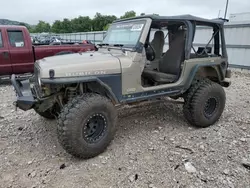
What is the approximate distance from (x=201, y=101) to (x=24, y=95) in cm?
286

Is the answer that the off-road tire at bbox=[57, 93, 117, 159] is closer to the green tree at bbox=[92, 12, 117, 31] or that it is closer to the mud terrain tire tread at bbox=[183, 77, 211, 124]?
the mud terrain tire tread at bbox=[183, 77, 211, 124]

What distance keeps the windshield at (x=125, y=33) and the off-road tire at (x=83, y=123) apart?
1136 millimetres

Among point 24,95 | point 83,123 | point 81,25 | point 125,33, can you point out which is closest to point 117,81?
point 83,123

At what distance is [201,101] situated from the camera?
12.7 ft

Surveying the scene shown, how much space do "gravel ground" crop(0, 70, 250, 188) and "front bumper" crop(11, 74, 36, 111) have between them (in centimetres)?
79

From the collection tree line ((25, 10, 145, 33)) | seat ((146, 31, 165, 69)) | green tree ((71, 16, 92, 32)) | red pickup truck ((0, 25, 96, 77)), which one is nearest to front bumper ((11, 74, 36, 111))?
seat ((146, 31, 165, 69))

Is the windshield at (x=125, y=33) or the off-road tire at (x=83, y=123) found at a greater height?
the windshield at (x=125, y=33)

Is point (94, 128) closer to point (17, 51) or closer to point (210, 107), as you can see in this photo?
point (210, 107)

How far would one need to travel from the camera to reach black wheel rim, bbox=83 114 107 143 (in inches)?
117

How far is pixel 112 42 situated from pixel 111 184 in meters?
2.49

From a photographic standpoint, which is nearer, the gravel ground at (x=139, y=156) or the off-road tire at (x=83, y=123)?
the gravel ground at (x=139, y=156)

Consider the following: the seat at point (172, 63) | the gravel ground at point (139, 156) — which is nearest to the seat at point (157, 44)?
the seat at point (172, 63)

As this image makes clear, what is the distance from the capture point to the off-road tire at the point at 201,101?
153 inches

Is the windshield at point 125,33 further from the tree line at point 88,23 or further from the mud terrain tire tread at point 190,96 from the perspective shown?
the tree line at point 88,23
